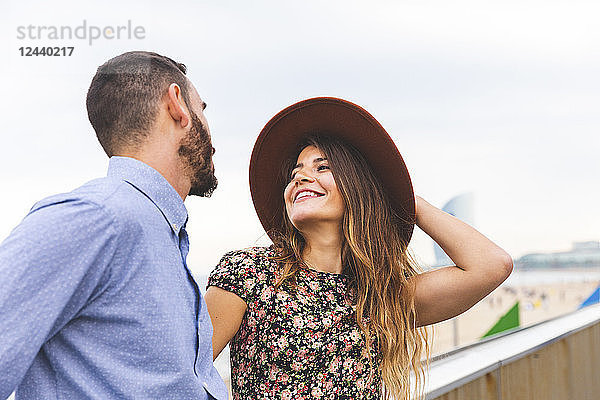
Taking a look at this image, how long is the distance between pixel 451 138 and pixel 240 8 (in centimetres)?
1168

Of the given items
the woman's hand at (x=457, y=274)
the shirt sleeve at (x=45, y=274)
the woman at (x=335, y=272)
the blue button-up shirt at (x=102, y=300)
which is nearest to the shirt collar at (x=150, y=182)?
the blue button-up shirt at (x=102, y=300)

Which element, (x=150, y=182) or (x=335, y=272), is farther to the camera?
(x=335, y=272)

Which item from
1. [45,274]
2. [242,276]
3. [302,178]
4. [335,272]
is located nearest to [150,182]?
[45,274]

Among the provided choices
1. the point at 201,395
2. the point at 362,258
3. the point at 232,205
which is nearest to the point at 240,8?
the point at 232,205

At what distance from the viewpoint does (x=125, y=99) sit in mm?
890

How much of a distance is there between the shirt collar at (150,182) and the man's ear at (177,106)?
0.08 metres

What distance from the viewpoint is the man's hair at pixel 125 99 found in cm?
89

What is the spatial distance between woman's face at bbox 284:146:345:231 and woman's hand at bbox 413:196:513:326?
257mm

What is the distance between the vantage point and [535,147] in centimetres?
1398

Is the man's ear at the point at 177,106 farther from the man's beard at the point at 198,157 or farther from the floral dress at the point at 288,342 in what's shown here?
the floral dress at the point at 288,342

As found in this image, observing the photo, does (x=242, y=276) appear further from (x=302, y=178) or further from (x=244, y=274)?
(x=302, y=178)

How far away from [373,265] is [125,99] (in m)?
0.77

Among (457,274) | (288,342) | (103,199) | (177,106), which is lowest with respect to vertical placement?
(288,342)

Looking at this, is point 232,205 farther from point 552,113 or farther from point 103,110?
point 552,113
